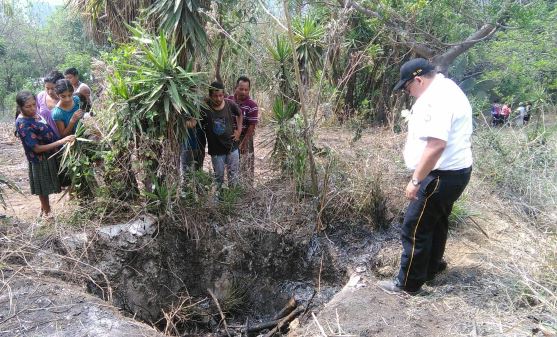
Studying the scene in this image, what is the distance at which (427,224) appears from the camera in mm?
3416

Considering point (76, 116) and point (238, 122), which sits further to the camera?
point (238, 122)

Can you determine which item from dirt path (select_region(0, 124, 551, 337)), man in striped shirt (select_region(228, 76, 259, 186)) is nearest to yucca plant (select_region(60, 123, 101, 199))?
dirt path (select_region(0, 124, 551, 337))

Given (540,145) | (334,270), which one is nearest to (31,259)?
(334,270)

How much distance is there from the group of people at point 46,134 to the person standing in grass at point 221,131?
54.5 inches

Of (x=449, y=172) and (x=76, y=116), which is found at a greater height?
(x=76, y=116)

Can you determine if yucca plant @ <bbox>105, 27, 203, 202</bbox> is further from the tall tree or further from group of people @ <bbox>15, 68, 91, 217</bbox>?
the tall tree

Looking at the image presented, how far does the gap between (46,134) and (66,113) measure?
34cm

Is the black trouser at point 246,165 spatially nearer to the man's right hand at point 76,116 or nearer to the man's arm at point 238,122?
the man's arm at point 238,122

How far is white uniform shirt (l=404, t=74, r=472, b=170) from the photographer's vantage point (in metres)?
3.07

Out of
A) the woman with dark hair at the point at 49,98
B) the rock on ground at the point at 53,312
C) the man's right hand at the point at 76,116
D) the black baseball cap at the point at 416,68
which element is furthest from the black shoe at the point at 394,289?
the woman with dark hair at the point at 49,98

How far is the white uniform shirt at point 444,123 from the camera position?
121 inches

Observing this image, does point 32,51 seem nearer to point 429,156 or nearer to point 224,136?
point 224,136

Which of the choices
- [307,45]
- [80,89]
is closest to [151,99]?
[80,89]

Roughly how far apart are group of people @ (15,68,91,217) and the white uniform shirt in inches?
133
